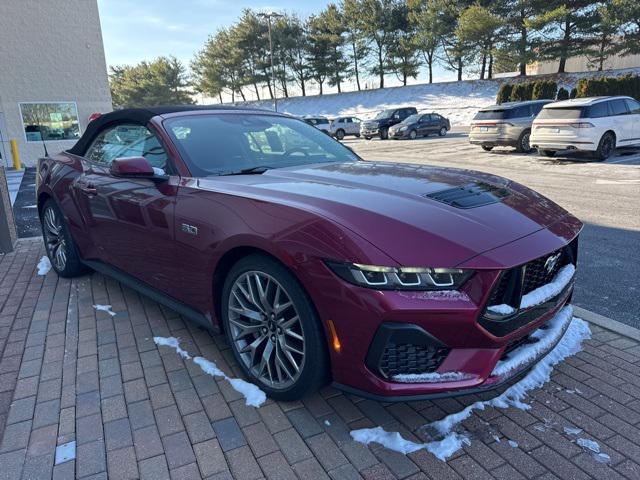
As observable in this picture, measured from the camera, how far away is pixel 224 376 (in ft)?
9.25

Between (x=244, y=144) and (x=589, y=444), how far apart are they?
2.73m

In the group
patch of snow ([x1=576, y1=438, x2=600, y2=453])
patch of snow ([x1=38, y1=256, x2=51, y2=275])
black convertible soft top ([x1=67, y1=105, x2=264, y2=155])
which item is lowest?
patch of snow ([x1=576, y1=438, x2=600, y2=453])

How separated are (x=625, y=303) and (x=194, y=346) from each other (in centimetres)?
337

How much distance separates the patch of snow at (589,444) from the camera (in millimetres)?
2158

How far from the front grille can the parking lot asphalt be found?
223cm

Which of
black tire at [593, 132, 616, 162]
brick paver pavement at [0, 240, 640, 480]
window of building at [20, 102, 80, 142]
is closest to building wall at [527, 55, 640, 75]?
black tire at [593, 132, 616, 162]

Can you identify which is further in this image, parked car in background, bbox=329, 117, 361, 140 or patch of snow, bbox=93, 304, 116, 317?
parked car in background, bbox=329, 117, 361, 140

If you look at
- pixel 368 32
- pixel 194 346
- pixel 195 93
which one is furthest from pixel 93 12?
pixel 195 93

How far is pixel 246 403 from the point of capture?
8.42 ft

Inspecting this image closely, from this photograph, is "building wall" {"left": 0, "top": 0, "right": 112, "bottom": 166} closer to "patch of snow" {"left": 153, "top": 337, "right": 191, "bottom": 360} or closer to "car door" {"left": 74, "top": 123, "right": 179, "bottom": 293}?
"car door" {"left": 74, "top": 123, "right": 179, "bottom": 293}

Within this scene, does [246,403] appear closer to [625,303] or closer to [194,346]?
[194,346]

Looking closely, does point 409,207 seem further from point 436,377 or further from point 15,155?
point 15,155

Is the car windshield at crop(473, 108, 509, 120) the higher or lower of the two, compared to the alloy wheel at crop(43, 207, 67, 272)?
higher

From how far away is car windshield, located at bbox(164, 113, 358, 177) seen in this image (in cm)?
314
